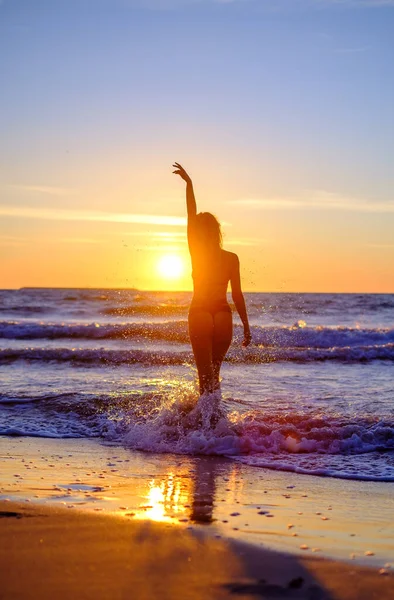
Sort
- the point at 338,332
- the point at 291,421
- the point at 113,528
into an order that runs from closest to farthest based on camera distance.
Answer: the point at 113,528 < the point at 291,421 < the point at 338,332

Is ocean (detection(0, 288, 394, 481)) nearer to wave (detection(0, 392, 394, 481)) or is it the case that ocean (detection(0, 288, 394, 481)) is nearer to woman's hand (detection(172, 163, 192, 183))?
wave (detection(0, 392, 394, 481))

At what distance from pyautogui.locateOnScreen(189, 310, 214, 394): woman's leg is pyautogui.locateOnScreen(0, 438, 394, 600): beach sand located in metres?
1.35

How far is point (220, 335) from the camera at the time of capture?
6.84 meters

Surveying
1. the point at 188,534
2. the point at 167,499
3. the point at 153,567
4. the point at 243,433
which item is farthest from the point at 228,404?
the point at 153,567

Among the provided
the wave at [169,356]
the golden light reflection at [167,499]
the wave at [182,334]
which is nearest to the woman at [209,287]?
the golden light reflection at [167,499]

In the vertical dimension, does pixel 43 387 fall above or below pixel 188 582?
below

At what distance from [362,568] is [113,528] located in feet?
4.18

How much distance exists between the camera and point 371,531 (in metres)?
3.99

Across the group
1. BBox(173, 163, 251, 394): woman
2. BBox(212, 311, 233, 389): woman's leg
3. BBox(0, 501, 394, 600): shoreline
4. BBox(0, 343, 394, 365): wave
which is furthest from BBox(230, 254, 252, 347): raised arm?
BBox(0, 343, 394, 365): wave

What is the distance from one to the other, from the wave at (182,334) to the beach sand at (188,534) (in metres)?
15.3

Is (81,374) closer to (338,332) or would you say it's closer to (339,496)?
(339,496)

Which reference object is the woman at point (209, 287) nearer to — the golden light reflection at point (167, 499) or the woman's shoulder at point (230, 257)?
the woman's shoulder at point (230, 257)

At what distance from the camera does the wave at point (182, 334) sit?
21.4m

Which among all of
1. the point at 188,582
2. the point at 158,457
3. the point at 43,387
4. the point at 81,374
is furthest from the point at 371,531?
the point at 81,374
